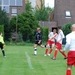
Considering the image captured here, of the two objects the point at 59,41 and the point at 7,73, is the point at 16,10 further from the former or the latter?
the point at 7,73

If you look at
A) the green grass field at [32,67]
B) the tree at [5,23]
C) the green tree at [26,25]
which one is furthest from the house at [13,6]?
the green grass field at [32,67]

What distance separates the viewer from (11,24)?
5791cm

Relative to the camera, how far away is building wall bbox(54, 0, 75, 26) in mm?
74500

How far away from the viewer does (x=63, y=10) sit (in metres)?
74.9

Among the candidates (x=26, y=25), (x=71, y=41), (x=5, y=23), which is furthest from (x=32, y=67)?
(x=26, y=25)

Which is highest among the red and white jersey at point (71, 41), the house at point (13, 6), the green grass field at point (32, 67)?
the house at point (13, 6)

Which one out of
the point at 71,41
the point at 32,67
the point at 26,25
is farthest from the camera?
the point at 26,25

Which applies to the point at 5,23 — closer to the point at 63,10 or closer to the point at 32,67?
the point at 63,10

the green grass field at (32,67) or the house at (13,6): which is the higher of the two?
the house at (13,6)

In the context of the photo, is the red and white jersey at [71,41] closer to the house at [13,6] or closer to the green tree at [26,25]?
the green tree at [26,25]

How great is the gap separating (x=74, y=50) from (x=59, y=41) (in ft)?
32.5

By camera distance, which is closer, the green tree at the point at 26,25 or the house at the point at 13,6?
the green tree at the point at 26,25

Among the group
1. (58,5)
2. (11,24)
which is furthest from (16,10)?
(11,24)

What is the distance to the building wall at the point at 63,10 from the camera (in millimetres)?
74500
